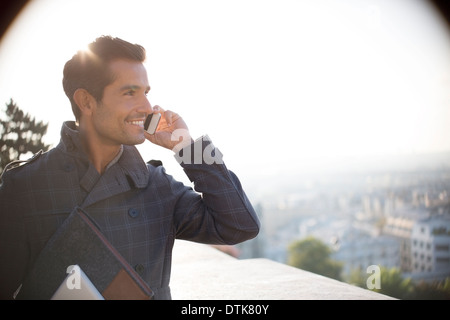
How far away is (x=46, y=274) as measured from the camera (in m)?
1.59

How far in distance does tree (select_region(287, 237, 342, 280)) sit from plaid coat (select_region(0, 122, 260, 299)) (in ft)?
102

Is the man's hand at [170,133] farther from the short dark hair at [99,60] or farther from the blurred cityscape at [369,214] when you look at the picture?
the blurred cityscape at [369,214]

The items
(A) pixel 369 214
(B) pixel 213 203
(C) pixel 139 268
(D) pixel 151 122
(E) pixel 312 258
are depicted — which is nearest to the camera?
(C) pixel 139 268

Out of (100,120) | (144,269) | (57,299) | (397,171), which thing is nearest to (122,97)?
(100,120)

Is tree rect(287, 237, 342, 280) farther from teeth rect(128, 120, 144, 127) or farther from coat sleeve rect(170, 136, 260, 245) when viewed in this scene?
teeth rect(128, 120, 144, 127)

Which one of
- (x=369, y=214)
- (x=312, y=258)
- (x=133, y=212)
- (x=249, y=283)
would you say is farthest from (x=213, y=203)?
(x=369, y=214)

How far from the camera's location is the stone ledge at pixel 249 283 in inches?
155

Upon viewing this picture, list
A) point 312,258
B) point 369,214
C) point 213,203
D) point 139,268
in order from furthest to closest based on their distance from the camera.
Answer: point 369,214 → point 312,258 → point 213,203 → point 139,268

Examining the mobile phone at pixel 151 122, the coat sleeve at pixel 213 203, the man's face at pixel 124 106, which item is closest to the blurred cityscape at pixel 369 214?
the coat sleeve at pixel 213 203

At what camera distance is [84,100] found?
203 cm

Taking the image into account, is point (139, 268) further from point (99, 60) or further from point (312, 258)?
point (312, 258)

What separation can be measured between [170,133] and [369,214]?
86940 mm
